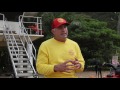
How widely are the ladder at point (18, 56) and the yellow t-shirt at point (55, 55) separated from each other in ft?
24.9

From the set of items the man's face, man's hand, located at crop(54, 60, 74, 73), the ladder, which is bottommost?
the ladder

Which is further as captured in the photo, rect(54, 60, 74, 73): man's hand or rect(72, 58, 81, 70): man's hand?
rect(72, 58, 81, 70): man's hand

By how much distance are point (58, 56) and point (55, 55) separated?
0.10 ft

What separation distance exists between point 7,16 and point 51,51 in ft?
45.1

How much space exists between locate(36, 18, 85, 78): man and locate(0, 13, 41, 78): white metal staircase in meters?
7.45

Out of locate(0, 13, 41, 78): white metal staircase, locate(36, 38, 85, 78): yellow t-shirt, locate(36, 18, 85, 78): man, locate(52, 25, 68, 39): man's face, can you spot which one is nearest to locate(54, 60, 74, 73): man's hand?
locate(36, 18, 85, 78): man

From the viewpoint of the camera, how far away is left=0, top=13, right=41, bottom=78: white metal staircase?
11.6 m

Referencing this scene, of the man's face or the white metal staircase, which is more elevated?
the man's face

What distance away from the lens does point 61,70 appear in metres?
2.54

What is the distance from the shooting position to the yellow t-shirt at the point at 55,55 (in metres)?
2.76

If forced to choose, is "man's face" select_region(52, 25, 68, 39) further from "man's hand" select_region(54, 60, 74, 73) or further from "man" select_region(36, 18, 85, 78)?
"man's hand" select_region(54, 60, 74, 73)

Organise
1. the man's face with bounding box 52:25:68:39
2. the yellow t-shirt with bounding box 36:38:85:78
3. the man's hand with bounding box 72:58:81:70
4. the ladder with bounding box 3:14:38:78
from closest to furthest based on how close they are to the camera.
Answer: the man's hand with bounding box 72:58:81:70, the yellow t-shirt with bounding box 36:38:85:78, the man's face with bounding box 52:25:68:39, the ladder with bounding box 3:14:38:78
